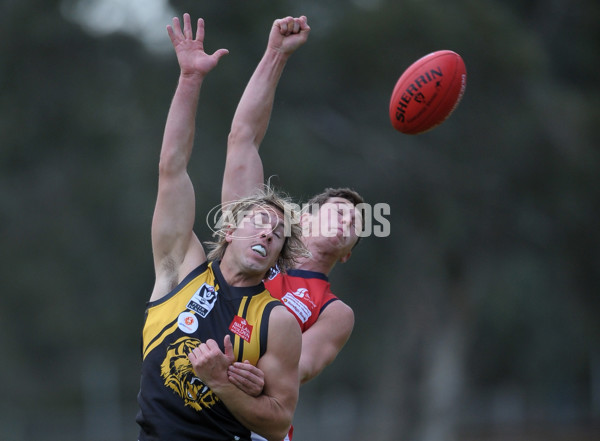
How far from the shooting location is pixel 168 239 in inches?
164

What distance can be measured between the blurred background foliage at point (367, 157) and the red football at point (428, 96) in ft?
30.8

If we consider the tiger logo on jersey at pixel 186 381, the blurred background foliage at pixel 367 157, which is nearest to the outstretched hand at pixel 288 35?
the tiger logo on jersey at pixel 186 381

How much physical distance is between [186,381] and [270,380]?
→ 369 millimetres

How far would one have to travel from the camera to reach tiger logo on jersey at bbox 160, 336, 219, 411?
3.93 m

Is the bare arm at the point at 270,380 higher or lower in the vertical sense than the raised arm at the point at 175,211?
lower

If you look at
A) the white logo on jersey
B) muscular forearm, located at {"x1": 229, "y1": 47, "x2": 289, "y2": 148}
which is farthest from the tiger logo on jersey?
muscular forearm, located at {"x1": 229, "y1": 47, "x2": 289, "y2": 148}

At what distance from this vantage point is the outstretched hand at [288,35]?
17.0 ft

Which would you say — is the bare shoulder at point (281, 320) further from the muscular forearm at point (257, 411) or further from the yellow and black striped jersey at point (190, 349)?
the muscular forearm at point (257, 411)

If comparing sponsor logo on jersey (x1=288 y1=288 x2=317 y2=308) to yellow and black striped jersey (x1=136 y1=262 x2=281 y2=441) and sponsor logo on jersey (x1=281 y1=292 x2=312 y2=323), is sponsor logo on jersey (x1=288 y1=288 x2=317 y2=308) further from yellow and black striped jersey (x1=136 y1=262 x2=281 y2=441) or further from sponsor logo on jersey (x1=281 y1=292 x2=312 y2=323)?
yellow and black striped jersey (x1=136 y1=262 x2=281 y2=441)

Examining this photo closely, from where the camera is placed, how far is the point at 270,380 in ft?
12.8

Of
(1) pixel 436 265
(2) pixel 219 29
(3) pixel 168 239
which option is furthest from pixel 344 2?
(3) pixel 168 239

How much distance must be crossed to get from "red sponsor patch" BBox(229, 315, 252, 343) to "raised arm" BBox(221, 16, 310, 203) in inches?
51.4

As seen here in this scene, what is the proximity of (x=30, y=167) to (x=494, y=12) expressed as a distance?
10.0m

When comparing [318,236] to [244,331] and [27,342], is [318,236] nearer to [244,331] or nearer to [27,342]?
[244,331]
